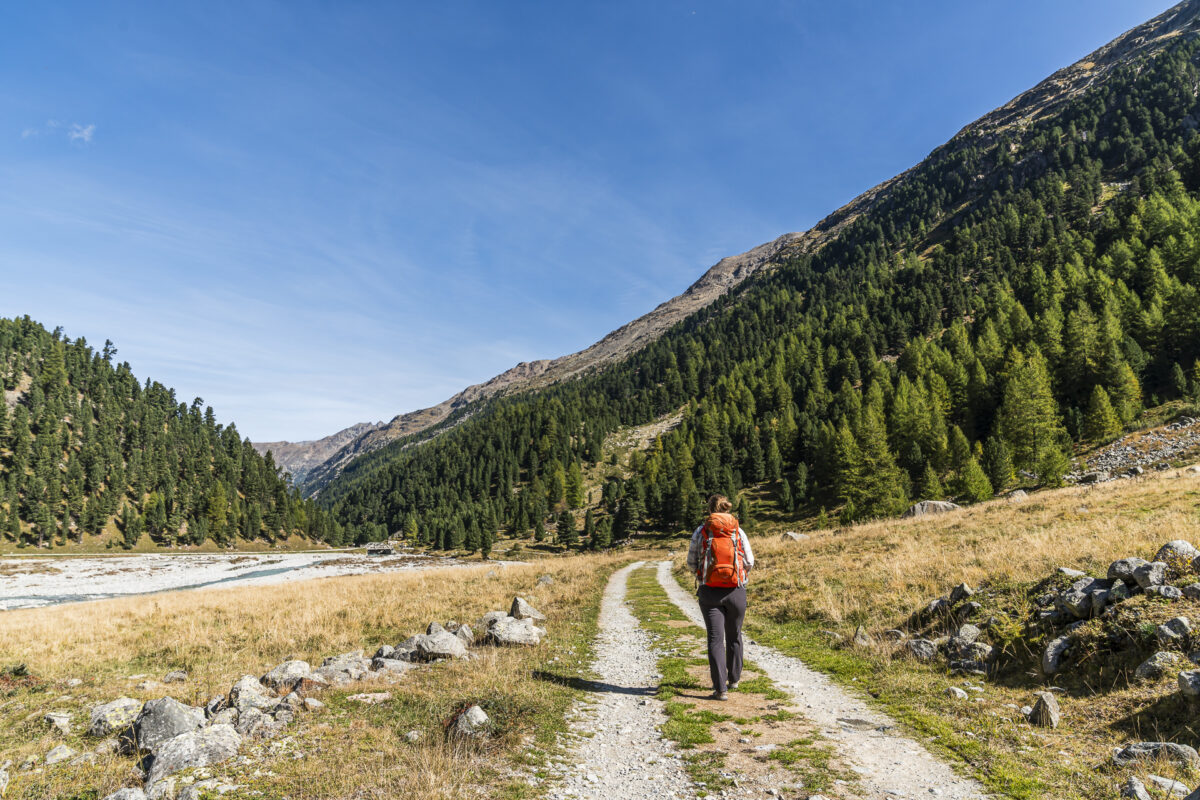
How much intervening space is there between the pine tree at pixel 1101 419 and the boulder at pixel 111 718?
272 ft

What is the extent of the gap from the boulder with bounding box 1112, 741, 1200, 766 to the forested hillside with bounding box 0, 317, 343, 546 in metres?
158

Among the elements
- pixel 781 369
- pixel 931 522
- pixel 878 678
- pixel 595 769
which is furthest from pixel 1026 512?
pixel 781 369

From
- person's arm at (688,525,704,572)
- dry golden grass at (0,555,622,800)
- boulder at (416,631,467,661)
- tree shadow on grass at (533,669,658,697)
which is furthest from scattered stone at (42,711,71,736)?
person's arm at (688,525,704,572)

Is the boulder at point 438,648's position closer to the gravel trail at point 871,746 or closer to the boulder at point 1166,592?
the gravel trail at point 871,746

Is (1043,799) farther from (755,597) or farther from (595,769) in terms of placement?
(755,597)

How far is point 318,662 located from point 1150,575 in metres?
18.6

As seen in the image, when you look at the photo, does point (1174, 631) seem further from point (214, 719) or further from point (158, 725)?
point (158, 725)

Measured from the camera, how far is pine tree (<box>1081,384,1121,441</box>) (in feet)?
188

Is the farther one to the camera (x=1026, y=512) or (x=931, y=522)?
(x=931, y=522)

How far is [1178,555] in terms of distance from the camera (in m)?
8.83

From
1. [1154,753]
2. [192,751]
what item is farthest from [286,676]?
[1154,753]

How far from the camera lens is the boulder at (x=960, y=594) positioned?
11.7m

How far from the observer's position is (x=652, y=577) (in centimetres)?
3616

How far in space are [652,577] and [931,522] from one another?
18.4 m
